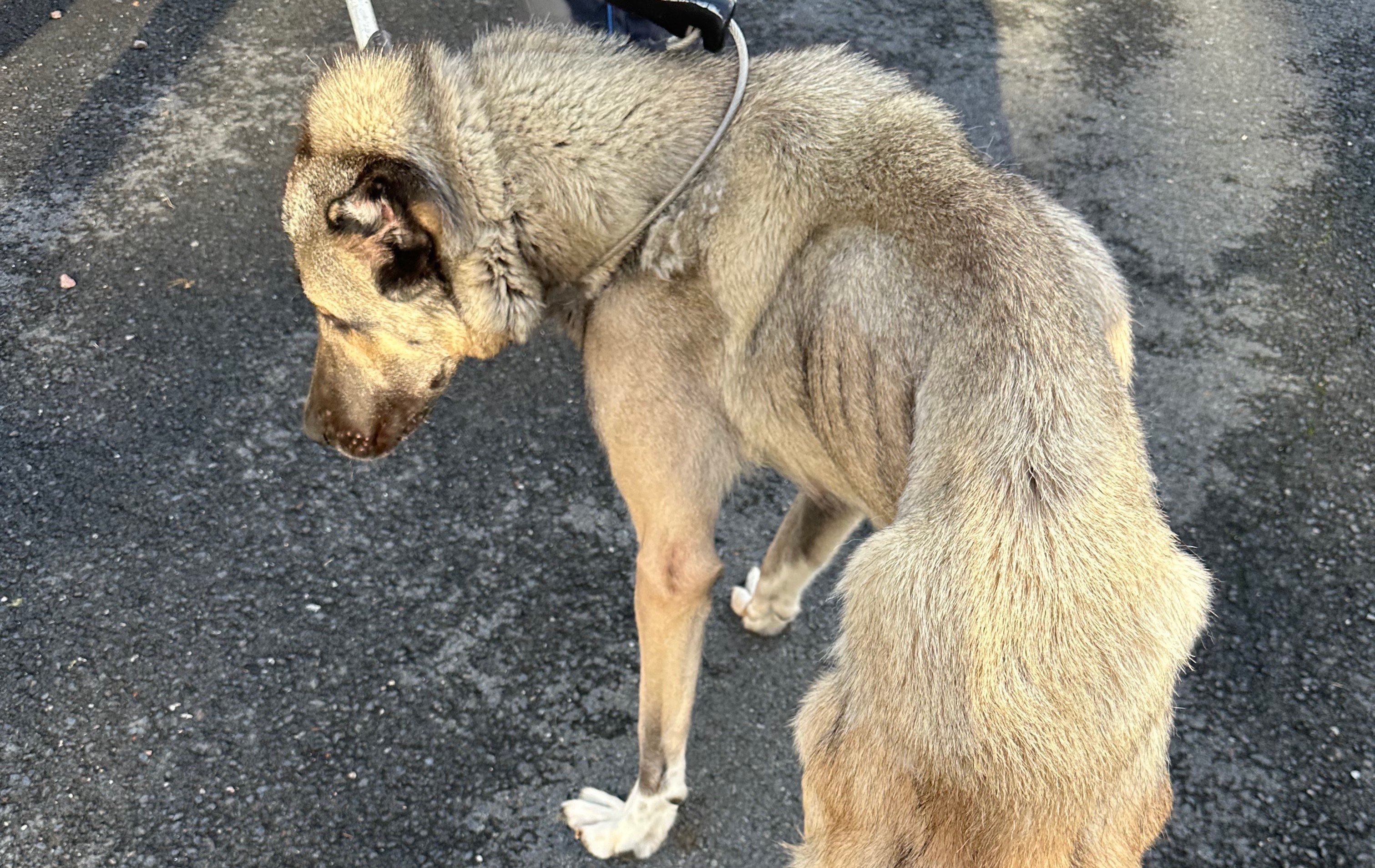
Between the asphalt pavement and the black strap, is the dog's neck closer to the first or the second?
the black strap

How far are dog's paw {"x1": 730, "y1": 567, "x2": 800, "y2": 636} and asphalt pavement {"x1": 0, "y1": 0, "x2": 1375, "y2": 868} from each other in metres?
0.06

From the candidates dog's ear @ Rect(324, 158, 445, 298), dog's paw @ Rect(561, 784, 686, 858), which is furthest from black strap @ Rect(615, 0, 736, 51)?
dog's paw @ Rect(561, 784, 686, 858)

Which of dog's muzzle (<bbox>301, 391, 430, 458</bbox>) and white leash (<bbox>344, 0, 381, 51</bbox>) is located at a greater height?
white leash (<bbox>344, 0, 381, 51</bbox>)

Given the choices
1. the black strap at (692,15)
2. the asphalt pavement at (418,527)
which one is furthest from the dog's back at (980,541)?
the asphalt pavement at (418,527)

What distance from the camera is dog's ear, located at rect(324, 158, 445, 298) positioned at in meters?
2.22

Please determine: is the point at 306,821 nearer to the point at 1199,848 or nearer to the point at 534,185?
the point at 534,185

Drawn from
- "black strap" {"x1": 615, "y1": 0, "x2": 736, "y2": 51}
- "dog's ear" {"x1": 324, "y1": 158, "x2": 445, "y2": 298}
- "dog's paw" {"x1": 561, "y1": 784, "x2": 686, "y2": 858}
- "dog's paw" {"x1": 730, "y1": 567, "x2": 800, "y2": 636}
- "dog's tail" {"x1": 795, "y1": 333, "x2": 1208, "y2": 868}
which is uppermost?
"black strap" {"x1": 615, "y1": 0, "x2": 736, "y2": 51}

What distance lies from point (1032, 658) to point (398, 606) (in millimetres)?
2131

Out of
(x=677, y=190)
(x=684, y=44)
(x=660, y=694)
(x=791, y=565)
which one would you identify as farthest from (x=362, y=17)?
(x=660, y=694)

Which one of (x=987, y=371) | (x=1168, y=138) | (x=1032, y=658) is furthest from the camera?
(x=1168, y=138)

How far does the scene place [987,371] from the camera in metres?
1.85

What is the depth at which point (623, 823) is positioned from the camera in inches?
105

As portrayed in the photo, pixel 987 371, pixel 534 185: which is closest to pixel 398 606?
pixel 534 185

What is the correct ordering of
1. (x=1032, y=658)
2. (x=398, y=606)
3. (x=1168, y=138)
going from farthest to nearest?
(x=1168, y=138), (x=398, y=606), (x=1032, y=658)
